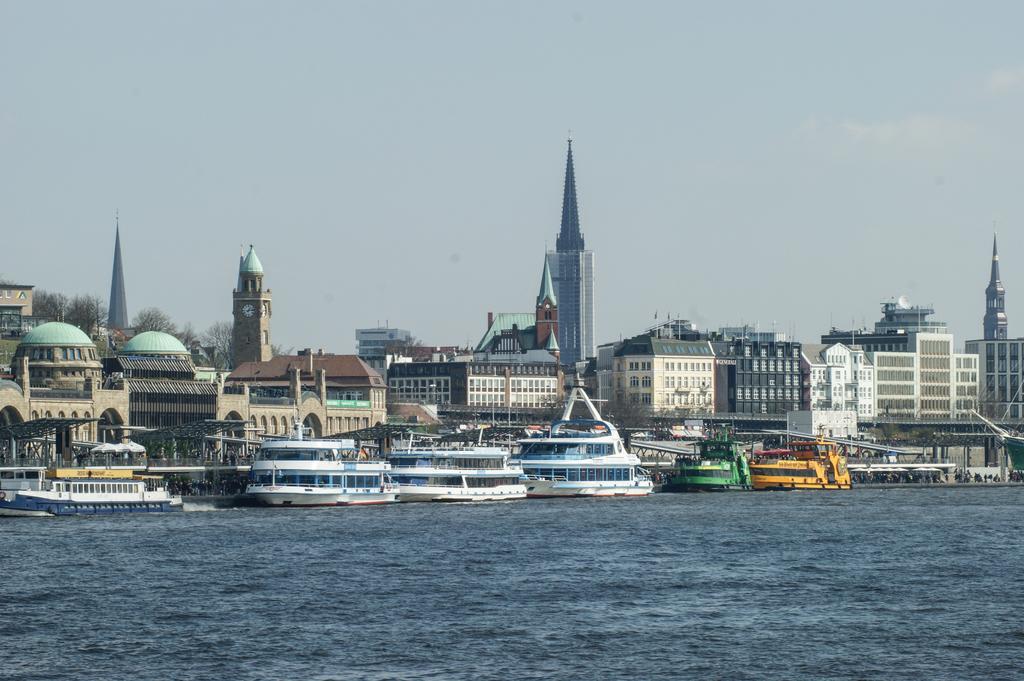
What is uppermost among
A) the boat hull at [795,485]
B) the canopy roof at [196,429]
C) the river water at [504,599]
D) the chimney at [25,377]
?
the chimney at [25,377]

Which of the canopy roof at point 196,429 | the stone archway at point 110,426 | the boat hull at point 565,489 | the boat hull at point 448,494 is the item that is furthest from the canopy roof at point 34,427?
the boat hull at point 565,489

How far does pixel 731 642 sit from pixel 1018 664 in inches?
346

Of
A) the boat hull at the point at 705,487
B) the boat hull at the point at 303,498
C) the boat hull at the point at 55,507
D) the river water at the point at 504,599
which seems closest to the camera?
the river water at the point at 504,599

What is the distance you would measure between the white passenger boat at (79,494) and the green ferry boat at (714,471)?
55.0 meters

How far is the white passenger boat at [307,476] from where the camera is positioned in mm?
133875

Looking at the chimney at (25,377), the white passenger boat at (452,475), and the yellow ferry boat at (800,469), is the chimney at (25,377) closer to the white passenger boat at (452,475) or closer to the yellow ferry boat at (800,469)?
the white passenger boat at (452,475)

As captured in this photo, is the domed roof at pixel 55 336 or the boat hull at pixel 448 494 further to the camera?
the domed roof at pixel 55 336

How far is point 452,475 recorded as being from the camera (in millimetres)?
146750

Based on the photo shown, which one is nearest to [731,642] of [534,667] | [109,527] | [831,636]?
[831,636]

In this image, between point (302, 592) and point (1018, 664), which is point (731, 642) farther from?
point (302, 592)

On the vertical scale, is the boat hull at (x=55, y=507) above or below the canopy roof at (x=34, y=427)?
below

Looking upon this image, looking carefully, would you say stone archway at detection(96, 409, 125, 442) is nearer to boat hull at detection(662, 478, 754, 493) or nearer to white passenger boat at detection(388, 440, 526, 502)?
white passenger boat at detection(388, 440, 526, 502)

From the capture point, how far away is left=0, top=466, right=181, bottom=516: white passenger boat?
118m

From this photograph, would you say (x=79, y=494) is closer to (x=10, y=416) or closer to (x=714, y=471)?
(x=10, y=416)
